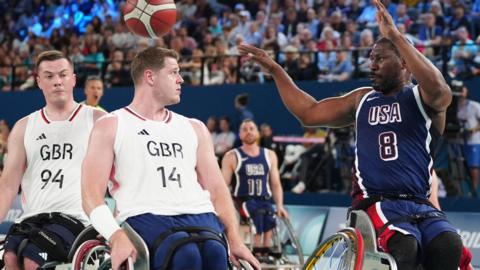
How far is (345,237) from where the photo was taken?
6.24 metres

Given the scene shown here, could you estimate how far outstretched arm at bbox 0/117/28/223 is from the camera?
7020 millimetres

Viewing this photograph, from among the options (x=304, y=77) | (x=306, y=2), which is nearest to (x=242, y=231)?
(x=304, y=77)

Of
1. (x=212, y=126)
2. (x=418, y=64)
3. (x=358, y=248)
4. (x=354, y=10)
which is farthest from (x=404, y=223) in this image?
(x=354, y=10)

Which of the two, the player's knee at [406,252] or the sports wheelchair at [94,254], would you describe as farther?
the player's knee at [406,252]

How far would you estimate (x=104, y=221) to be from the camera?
5.24 metres

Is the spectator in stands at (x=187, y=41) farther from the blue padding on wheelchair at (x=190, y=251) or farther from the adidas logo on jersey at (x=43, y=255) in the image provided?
the blue padding on wheelchair at (x=190, y=251)

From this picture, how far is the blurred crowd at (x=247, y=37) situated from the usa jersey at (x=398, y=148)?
→ 9.99m

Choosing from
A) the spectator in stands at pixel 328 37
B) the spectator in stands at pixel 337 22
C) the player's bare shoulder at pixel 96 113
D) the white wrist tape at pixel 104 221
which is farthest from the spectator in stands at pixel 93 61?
the white wrist tape at pixel 104 221

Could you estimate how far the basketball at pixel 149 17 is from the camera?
31.6 ft

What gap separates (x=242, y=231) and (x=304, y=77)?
4.67m

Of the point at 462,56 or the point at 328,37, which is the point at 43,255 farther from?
the point at 328,37

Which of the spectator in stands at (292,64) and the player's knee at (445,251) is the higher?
the spectator in stands at (292,64)

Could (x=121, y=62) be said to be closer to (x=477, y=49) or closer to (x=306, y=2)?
(x=306, y=2)

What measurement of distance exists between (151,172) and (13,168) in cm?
200
